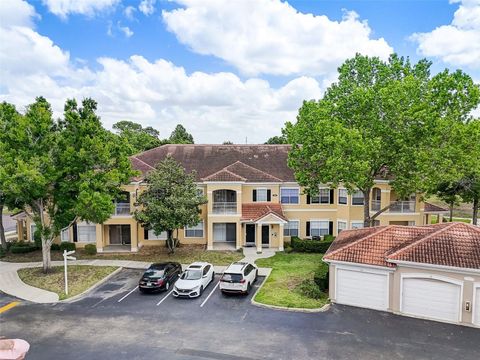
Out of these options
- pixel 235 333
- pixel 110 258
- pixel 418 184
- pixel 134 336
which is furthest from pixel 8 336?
pixel 418 184

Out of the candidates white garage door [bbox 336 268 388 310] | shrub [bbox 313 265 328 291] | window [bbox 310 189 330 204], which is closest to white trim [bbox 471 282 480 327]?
white garage door [bbox 336 268 388 310]

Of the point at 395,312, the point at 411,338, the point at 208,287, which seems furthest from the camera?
the point at 208,287

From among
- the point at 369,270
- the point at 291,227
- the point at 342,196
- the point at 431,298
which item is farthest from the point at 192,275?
the point at 342,196

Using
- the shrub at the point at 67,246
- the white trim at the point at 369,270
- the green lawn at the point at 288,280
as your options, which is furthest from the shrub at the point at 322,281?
the shrub at the point at 67,246

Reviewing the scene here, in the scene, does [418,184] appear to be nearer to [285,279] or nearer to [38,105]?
[285,279]

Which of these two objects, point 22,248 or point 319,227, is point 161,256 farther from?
point 319,227

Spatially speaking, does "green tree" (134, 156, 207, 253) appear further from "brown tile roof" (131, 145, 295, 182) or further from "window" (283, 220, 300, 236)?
"window" (283, 220, 300, 236)
